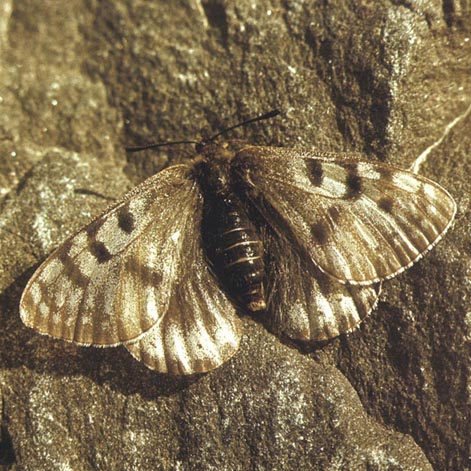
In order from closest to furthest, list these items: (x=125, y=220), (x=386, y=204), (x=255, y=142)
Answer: (x=386, y=204) < (x=125, y=220) < (x=255, y=142)

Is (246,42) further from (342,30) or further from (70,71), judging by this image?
(70,71)

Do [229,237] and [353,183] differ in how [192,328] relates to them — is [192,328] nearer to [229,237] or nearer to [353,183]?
[229,237]

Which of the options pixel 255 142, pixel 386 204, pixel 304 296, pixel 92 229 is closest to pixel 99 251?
pixel 92 229

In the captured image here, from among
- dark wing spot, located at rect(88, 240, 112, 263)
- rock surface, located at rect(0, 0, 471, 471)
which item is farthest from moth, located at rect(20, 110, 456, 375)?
rock surface, located at rect(0, 0, 471, 471)

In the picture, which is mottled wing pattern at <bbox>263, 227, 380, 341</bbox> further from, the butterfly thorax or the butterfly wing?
the butterfly wing

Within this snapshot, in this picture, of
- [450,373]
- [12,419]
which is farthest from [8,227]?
[450,373]

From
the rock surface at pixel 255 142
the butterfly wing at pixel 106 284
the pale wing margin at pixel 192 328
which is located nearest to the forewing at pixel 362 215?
the rock surface at pixel 255 142
